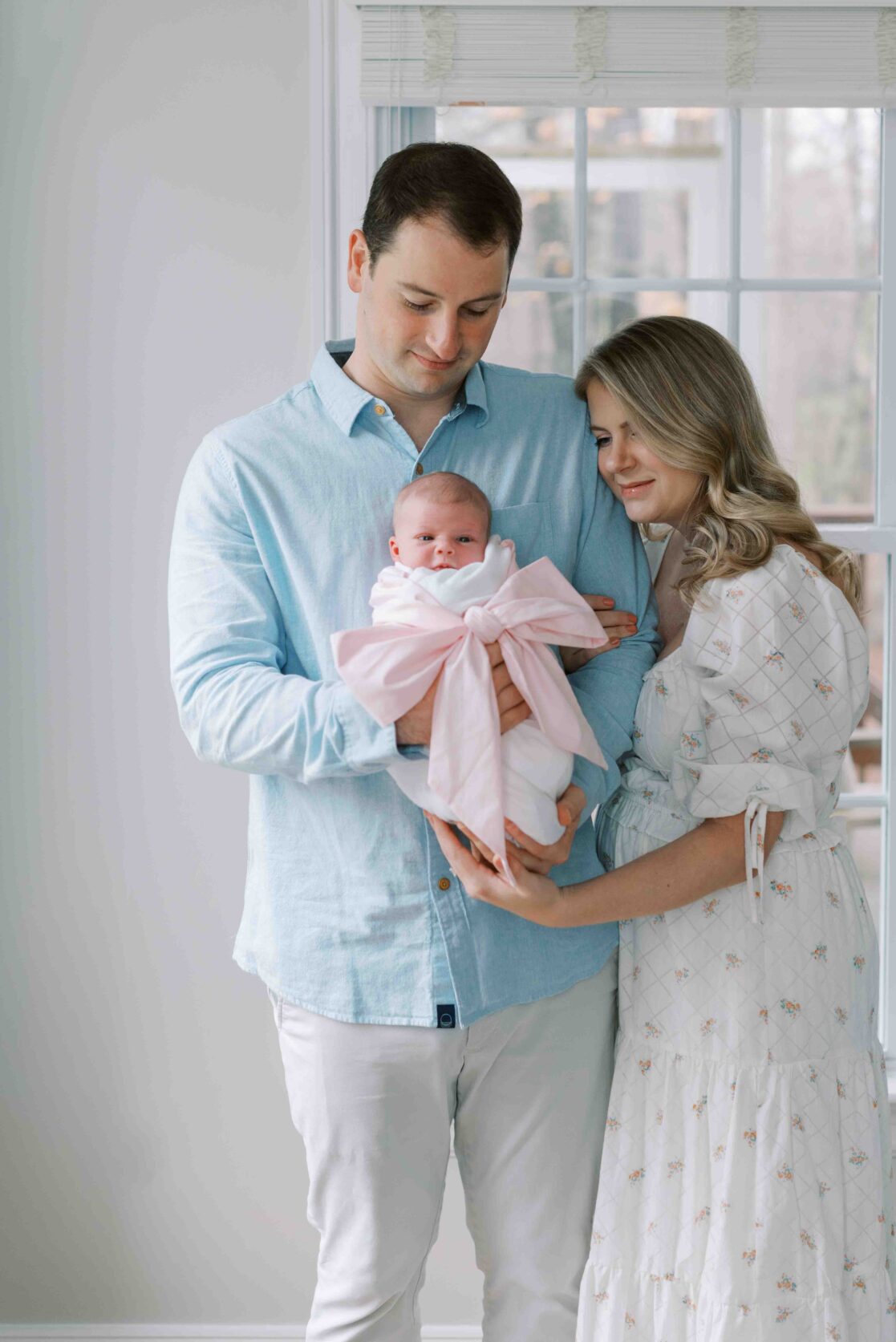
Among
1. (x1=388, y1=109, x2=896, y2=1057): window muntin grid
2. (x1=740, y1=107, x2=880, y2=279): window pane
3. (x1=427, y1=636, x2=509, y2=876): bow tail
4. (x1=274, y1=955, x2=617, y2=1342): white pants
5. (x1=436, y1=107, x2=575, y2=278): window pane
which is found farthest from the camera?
(x1=740, y1=107, x2=880, y2=279): window pane

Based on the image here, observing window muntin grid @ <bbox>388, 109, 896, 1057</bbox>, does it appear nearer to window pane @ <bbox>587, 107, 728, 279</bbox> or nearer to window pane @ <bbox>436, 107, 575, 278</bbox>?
window pane @ <bbox>436, 107, 575, 278</bbox>

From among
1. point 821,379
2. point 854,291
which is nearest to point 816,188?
point 821,379

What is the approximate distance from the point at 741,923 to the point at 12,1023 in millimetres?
1405

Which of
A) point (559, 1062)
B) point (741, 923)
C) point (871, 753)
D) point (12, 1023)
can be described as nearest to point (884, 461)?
point (741, 923)

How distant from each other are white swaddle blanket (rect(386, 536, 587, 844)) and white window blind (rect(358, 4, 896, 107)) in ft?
3.30

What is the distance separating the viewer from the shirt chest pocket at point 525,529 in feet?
5.12

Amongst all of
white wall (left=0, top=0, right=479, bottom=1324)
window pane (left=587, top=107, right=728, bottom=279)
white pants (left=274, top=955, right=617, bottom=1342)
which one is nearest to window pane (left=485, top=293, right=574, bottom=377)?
white wall (left=0, top=0, right=479, bottom=1324)

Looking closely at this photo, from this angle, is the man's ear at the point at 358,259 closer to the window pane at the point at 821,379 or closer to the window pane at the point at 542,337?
the window pane at the point at 542,337

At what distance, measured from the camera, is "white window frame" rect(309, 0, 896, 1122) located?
2.00 m

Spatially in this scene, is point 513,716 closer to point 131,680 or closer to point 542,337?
point 131,680

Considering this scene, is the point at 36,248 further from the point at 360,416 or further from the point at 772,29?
the point at 772,29

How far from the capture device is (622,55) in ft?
6.47

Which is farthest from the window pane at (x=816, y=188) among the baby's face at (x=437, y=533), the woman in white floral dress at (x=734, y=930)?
the baby's face at (x=437, y=533)

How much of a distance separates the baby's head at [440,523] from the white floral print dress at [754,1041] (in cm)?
31
